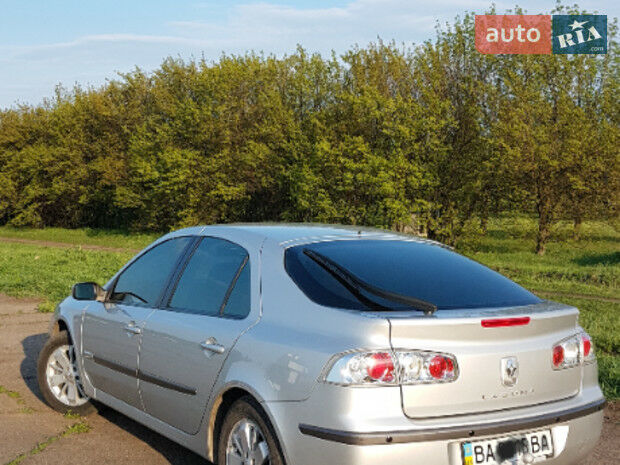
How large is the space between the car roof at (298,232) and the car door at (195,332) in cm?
12

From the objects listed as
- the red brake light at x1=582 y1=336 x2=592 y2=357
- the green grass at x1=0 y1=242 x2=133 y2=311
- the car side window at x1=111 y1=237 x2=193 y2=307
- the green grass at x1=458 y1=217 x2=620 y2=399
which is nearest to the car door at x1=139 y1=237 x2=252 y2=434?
the car side window at x1=111 y1=237 x2=193 y2=307

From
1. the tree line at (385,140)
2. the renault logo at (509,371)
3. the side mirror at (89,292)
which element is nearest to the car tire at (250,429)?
the renault logo at (509,371)

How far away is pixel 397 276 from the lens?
3977 mm

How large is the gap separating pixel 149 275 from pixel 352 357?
234cm

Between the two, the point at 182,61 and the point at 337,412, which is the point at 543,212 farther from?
the point at 337,412

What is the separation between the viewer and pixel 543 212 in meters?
30.6

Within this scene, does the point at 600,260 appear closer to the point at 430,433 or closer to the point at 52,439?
the point at 52,439

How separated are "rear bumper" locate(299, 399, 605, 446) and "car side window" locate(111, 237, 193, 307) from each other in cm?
191

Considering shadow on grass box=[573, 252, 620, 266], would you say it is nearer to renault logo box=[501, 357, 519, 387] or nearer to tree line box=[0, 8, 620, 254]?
tree line box=[0, 8, 620, 254]

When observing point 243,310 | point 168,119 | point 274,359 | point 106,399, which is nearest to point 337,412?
point 274,359

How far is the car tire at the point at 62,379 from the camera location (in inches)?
236

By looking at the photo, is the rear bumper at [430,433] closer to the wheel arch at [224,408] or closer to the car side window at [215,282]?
the wheel arch at [224,408]

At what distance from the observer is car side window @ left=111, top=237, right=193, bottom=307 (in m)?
5.00

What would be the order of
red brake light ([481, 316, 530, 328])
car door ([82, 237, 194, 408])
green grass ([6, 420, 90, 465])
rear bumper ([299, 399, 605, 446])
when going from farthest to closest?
car door ([82, 237, 194, 408])
green grass ([6, 420, 90, 465])
red brake light ([481, 316, 530, 328])
rear bumper ([299, 399, 605, 446])
